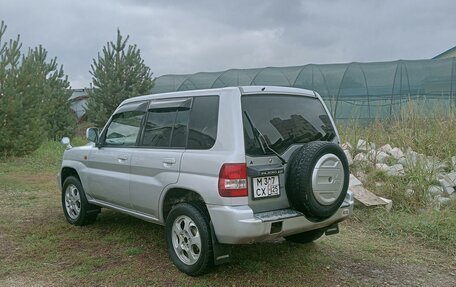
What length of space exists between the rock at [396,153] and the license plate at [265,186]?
4.86 meters

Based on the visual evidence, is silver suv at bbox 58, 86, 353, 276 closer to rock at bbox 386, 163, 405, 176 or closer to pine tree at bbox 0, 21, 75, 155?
rock at bbox 386, 163, 405, 176

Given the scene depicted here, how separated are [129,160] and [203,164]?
1226mm

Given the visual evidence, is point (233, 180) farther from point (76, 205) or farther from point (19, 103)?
point (19, 103)

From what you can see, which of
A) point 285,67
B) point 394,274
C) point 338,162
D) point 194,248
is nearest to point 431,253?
point 394,274

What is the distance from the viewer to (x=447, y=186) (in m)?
6.30

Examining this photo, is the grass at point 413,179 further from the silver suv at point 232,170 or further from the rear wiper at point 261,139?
the rear wiper at point 261,139

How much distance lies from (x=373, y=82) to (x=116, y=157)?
12428mm

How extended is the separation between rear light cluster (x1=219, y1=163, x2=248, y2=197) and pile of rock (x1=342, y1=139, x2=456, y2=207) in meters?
3.40

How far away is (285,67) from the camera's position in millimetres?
17547

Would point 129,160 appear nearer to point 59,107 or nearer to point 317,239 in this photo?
point 317,239

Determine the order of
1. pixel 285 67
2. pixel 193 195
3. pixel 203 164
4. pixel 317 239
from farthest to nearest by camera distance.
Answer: pixel 285 67
pixel 317 239
pixel 193 195
pixel 203 164

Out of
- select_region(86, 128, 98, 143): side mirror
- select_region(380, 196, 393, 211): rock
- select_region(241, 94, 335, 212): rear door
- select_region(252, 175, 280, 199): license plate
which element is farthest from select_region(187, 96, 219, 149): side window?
select_region(380, 196, 393, 211): rock

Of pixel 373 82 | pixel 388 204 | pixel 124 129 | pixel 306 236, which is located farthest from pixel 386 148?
pixel 373 82

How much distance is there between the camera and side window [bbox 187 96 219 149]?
3.55 m
